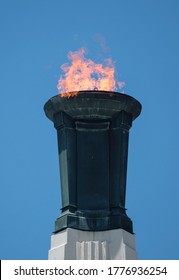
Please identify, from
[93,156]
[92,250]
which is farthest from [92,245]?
[93,156]

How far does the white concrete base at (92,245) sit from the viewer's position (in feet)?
214

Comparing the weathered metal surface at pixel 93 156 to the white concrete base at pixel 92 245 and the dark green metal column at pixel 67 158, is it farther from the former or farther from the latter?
the white concrete base at pixel 92 245

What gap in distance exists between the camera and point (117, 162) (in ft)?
225

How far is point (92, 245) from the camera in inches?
2591

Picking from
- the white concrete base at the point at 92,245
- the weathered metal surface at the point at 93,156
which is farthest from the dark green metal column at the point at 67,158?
the white concrete base at the point at 92,245

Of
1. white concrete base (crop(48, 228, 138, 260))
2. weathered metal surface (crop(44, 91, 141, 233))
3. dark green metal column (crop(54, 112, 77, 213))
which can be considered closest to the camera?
white concrete base (crop(48, 228, 138, 260))

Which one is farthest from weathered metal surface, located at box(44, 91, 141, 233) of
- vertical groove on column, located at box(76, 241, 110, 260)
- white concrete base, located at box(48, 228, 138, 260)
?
vertical groove on column, located at box(76, 241, 110, 260)

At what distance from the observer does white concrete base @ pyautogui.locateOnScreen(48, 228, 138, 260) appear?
6525cm

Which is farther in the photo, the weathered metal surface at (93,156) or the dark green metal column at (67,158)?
the dark green metal column at (67,158)

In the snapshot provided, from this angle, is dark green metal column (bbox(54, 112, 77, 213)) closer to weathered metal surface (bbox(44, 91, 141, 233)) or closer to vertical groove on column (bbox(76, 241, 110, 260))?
weathered metal surface (bbox(44, 91, 141, 233))

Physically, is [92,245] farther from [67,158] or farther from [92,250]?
[67,158]
